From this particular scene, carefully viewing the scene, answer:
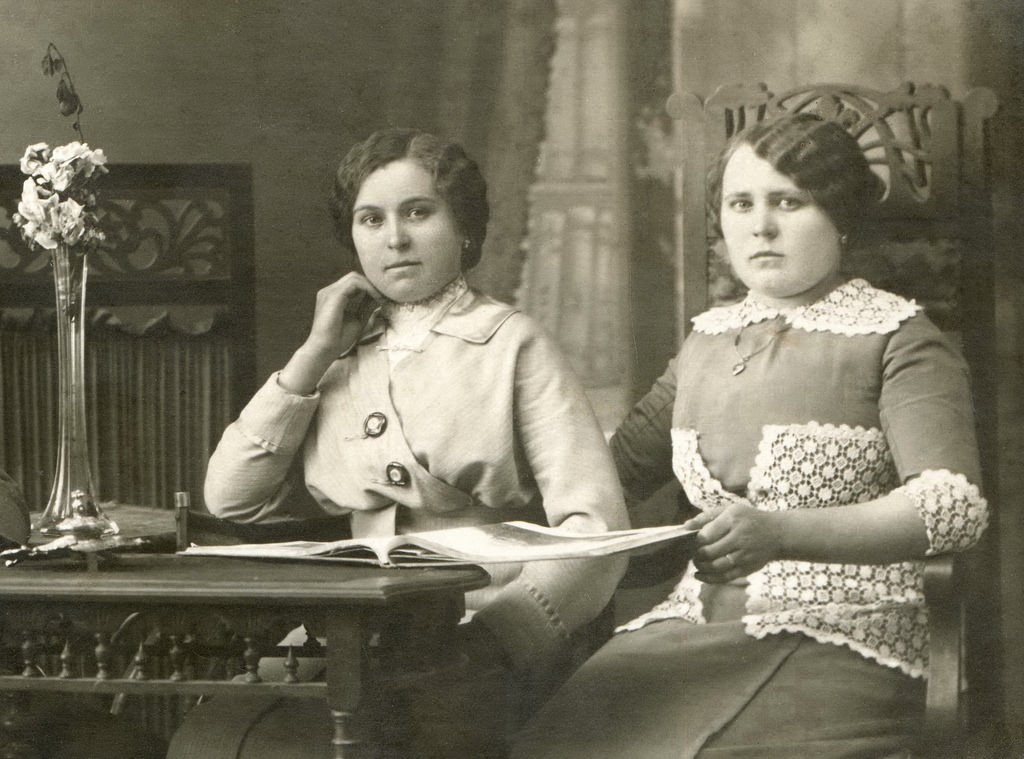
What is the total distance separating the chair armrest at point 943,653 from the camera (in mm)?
1396

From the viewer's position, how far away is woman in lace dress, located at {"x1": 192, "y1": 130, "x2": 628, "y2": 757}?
1.67 meters

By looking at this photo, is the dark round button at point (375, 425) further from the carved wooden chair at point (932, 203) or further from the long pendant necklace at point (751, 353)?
the carved wooden chair at point (932, 203)

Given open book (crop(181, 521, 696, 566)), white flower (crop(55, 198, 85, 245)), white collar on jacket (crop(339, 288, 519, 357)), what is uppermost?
white flower (crop(55, 198, 85, 245))

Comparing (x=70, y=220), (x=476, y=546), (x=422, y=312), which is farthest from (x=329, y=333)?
(x=476, y=546)

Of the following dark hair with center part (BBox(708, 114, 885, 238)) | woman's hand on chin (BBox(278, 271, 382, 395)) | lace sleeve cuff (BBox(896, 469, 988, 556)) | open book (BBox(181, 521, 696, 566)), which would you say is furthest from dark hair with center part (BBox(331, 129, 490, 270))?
lace sleeve cuff (BBox(896, 469, 988, 556))

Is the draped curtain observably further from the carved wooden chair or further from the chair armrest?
the chair armrest

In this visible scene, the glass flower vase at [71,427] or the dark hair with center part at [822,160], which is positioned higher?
the dark hair with center part at [822,160]

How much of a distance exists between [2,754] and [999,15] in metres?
1.60

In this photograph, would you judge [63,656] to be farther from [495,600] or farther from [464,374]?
[464,374]

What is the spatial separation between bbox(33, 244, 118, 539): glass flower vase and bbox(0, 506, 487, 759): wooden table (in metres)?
0.23

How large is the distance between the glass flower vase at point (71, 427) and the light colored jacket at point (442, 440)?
0.21 meters

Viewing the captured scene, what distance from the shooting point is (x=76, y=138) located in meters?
2.01

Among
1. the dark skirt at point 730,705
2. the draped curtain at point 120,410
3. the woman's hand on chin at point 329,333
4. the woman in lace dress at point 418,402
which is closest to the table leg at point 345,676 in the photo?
the dark skirt at point 730,705

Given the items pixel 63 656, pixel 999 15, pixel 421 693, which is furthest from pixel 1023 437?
pixel 63 656
